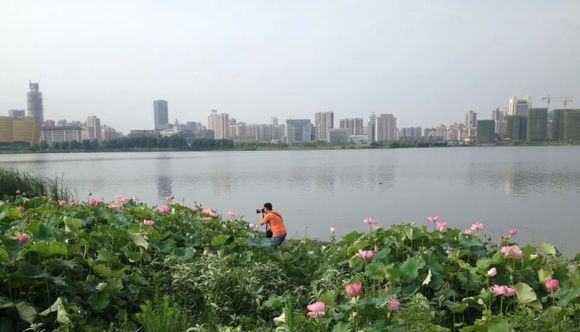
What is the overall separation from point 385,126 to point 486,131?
2187 inches

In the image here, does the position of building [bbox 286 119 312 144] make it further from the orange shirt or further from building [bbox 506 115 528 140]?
the orange shirt

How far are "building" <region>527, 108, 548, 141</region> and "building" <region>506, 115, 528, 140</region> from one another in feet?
5.16

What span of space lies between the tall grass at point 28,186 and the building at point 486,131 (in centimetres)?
13199

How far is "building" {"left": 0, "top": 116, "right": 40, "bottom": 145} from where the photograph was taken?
2899 inches

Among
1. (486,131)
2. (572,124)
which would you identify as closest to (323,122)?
(486,131)

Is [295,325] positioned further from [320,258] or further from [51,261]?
[320,258]

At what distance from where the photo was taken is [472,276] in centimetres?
378

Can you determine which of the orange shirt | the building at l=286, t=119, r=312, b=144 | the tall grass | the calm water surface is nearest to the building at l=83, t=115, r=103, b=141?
the building at l=286, t=119, r=312, b=144

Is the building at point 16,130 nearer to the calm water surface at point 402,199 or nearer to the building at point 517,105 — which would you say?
the calm water surface at point 402,199

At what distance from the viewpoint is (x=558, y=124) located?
124250 mm

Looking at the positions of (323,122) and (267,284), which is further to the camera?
(323,122)

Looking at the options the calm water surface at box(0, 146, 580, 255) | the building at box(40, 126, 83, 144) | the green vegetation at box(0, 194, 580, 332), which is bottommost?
the calm water surface at box(0, 146, 580, 255)

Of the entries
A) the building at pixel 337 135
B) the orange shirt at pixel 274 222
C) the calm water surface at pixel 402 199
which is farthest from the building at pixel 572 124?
the orange shirt at pixel 274 222

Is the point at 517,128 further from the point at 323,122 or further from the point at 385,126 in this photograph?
the point at 323,122
